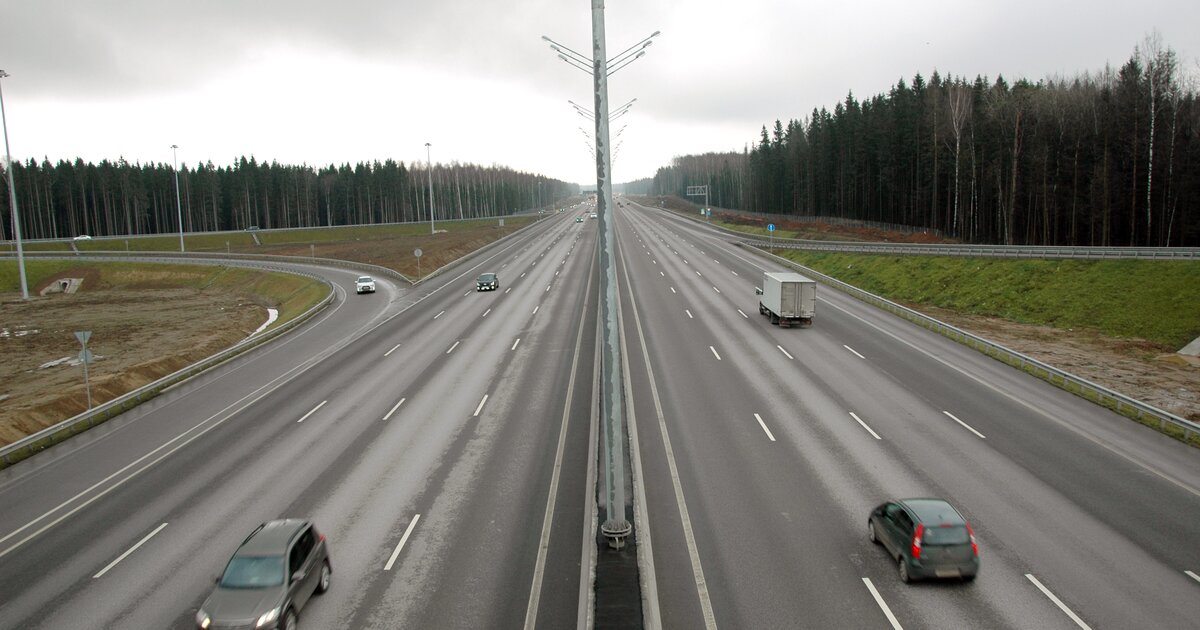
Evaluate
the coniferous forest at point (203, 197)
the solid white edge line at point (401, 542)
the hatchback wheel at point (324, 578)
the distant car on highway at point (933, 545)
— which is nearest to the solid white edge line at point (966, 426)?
→ the distant car on highway at point (933, 545)

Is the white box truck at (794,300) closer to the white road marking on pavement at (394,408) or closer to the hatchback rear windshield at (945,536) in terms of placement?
the white road marking on pavement at (394,408)

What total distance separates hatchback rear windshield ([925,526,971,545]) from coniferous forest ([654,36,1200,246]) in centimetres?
4970

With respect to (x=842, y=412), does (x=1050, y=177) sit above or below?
above

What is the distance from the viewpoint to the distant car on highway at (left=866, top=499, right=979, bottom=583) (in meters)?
12.1

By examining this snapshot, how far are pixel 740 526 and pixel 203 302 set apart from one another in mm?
62963

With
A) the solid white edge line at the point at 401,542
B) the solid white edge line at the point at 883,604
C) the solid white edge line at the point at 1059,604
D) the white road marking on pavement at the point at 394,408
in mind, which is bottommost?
the solid white edge line at the point at 1059,604

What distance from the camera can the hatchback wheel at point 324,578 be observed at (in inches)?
482

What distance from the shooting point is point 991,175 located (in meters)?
70.2

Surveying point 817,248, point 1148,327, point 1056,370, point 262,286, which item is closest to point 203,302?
point 262,286

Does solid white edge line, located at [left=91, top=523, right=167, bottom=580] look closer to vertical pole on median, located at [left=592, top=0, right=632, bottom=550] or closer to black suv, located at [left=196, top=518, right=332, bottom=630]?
black suv, located at [left=196, top=518, right=332, bottom=630]

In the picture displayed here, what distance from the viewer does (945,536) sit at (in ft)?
39.9

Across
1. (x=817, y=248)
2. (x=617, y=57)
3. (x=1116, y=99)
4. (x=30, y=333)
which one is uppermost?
(x=1116, y=99)

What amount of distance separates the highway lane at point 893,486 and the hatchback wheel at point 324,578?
6094 mm

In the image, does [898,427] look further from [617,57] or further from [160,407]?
[160,407]
